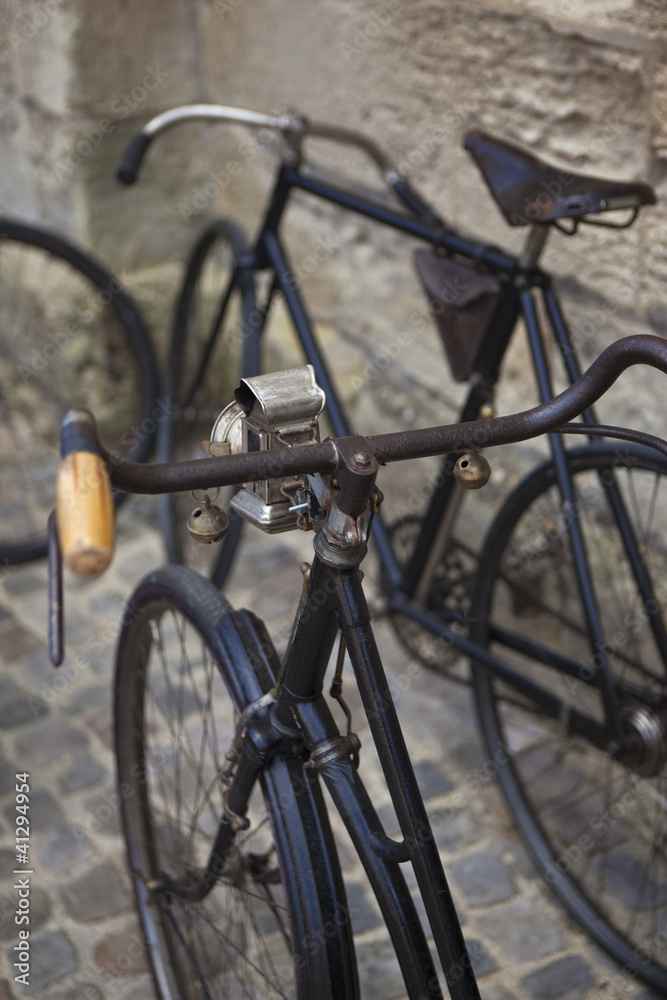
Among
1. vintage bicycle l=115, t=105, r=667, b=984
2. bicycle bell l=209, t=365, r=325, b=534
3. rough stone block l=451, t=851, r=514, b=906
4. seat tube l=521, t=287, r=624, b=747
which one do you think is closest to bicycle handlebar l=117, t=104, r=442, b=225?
vintage bicycle l=115, t=105, r=667, b=984

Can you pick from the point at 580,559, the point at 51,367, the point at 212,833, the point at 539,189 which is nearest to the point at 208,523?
the point at 580,559

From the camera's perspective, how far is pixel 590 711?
257 centimetres

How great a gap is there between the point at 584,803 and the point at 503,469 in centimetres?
89

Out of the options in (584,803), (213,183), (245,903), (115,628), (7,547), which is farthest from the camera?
(213,183)

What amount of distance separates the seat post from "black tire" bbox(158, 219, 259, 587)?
3.04ft

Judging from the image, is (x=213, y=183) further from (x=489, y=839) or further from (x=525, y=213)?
(x=489, y=839)

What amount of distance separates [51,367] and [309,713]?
9.54ft

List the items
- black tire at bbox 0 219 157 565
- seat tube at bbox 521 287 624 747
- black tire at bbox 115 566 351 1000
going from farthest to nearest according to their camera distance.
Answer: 1. black tire at bbox 0 219 157 565
2. seat tube at bbox 521 287 624 747
3. black tire at bbox 115 566 351 1000

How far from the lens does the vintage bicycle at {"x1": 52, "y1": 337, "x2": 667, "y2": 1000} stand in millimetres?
1182

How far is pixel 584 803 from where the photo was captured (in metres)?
2.59

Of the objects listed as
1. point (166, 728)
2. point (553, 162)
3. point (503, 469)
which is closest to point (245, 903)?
point (166, 728)

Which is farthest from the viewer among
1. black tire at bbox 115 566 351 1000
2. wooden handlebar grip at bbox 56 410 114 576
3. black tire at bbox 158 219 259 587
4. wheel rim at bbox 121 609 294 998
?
black tire at bbox 158 219 259 587

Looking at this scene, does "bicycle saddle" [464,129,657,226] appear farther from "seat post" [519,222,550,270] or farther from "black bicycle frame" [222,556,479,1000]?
"black bicycle frame" [222,556,479,1000]

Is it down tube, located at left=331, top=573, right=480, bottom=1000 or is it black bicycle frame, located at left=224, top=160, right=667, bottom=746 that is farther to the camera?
black bicycle frame, located at left=224, top=160, right=667, bottom=746
